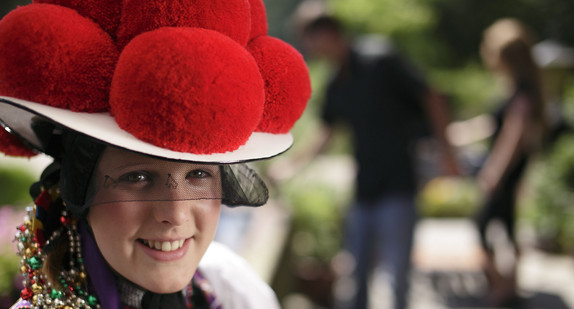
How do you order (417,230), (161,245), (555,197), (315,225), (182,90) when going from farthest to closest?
(555,197) → (315,225) → (417,230) → (161,245) → (182,90)

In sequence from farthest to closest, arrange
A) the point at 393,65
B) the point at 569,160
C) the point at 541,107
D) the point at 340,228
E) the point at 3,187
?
1. the point at 569,160
2. the point at 340,228
3. the point at 3,187
4. the point at 541,107
5. the point at 393,65

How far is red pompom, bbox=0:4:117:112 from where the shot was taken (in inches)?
35.6

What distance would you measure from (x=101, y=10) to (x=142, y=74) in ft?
0.71

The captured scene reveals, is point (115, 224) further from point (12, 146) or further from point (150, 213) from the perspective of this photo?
point (12, 146)

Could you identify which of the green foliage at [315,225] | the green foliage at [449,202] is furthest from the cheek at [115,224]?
the green foliage at [449,202]

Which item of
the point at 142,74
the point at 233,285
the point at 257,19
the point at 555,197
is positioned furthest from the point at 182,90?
the point at 555,197

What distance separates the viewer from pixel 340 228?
17.7 feet

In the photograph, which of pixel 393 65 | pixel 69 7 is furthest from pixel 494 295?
pixel 69 7

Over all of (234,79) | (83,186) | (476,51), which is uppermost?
(476,51)

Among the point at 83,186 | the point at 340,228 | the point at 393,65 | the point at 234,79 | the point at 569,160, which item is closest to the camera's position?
the point at 234,79

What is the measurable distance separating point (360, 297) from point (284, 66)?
311cm

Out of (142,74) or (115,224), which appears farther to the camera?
(115,224)

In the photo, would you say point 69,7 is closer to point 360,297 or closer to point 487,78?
point 360,297

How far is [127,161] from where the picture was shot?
1045 mm
